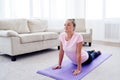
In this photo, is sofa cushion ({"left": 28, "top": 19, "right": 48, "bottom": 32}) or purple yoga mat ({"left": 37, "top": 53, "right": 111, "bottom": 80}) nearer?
purple yoga mat ({"left": 37, "top": 53, "right": 111, "bottom": 80})

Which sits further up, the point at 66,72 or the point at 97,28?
the point at 97,28

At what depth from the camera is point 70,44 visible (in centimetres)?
201

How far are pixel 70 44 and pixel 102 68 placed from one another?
0.83m

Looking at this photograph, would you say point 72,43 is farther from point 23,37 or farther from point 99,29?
point 99,29

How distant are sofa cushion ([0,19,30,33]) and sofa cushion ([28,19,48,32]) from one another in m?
0.15

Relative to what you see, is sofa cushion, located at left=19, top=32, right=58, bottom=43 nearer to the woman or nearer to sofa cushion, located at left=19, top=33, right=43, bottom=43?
sofa cushion, located at left=19, top=33, right=43, bottom=43

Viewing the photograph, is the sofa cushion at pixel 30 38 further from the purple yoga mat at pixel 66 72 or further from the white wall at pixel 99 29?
the white wall at pixel 99 29

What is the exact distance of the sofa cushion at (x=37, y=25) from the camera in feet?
13.0

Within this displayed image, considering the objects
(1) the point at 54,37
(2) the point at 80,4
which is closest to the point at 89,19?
(2) the point at 80,4

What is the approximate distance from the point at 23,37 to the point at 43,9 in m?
3.00

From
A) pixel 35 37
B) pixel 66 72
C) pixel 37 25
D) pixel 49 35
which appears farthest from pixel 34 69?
pixel 37 25

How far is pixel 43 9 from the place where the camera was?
5.81 meters

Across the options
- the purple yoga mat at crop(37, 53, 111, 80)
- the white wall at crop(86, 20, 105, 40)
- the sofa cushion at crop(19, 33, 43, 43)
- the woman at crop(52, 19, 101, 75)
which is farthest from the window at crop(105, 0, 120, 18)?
the woman at crop(52, 19, 101, 75)

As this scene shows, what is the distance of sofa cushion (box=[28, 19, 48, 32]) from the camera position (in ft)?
13.0
